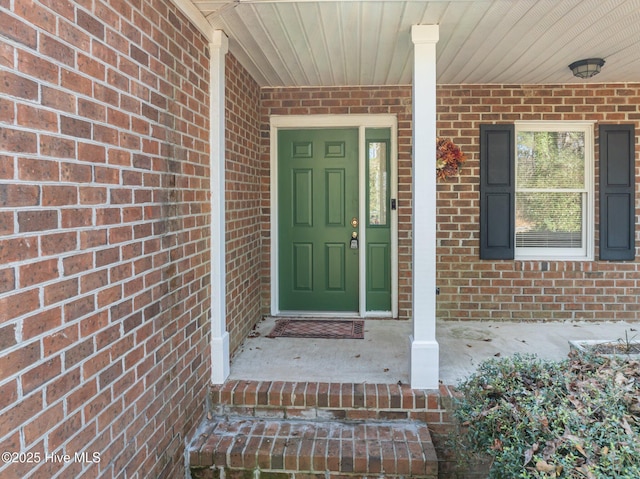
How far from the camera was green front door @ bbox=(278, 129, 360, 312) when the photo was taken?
15.7 feet

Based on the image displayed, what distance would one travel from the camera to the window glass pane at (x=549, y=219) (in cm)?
468

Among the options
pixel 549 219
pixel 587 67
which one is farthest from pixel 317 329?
pixel 587 67

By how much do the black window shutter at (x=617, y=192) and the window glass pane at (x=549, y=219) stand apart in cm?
23

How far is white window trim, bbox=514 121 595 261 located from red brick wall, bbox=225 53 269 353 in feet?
8.82

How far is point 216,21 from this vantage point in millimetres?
2922

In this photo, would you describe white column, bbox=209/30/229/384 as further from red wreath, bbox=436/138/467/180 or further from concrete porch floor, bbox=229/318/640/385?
red wreath, bbox=436/138/467/180

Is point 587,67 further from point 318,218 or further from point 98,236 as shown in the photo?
point 98,236

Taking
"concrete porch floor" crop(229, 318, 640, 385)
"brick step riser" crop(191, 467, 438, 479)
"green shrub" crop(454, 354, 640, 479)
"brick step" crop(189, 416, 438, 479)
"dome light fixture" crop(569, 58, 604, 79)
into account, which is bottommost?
"brick step riser" crop(191, 467, 438, 479)

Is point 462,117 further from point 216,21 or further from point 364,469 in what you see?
point 364,469

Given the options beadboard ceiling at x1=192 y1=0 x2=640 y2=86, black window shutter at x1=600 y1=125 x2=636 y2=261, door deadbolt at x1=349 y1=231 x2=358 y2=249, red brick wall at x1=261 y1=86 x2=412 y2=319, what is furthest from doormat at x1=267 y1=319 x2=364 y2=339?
black window shutter at x1=600 y1=125 x2=636 y2=261

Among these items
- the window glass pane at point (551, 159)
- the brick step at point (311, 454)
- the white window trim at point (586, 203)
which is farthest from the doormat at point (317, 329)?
the window glass pane at point (551, 159)

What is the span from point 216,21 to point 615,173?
4051mm

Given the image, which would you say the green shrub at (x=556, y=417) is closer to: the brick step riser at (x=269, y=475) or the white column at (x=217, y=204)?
the brick step riser at (x=269, y=475)

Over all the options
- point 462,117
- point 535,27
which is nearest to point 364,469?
point 535,27
